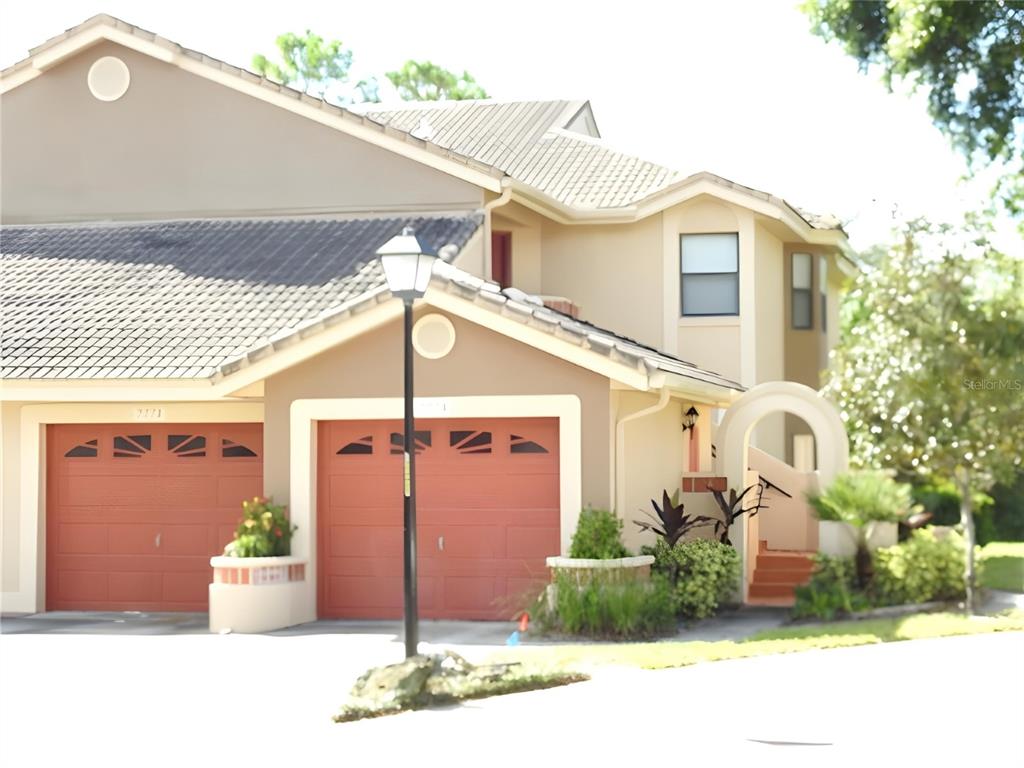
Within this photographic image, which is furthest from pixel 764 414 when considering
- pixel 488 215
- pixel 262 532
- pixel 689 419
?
Result: pixel 262 532

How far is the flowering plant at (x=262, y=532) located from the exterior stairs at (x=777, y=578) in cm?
644

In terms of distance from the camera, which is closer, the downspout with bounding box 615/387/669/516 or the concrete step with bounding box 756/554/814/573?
the downspout with bounding box 615/387/669/516

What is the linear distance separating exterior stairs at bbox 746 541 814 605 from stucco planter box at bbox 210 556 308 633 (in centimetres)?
653

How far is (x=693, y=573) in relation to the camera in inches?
735

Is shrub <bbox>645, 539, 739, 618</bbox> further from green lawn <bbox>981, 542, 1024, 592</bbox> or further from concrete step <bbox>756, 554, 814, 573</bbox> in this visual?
green lawn <bbox>981, 542, 1024, 592</bbox>

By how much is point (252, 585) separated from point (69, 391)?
3.75 metres

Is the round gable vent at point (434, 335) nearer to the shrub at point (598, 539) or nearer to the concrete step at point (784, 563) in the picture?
the shrub at point (598, 539)

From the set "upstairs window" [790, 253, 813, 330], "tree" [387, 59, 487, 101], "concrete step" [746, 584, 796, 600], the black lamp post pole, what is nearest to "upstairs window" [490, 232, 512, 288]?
"upstairs window" [790, 253, 813, 330]

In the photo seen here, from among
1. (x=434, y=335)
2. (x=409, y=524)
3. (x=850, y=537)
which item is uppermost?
(x=434, y=335)

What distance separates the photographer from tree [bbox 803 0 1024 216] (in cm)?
2197

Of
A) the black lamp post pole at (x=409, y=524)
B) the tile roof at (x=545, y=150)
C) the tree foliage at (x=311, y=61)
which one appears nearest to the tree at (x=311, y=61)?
the tree foliage at (x=311, y=61)

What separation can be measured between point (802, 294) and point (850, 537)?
10.4m

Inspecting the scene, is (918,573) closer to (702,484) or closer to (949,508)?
(702,484)

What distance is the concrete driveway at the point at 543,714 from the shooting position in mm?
10672
